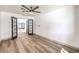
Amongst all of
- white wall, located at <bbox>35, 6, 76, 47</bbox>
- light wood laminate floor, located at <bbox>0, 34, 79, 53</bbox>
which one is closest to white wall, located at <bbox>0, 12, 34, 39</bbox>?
light wood laminate floor, located at <bbox>0, 34, 79, 53</bbox>

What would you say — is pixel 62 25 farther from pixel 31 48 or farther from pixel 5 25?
pixel 5 25

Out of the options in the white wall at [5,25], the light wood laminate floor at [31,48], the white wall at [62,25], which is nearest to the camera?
the light wood laminate floor at [31,48]

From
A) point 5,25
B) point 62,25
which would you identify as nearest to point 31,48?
point 62,25

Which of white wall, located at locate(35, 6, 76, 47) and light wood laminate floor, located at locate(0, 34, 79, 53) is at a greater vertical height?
white wall, located at locate(35, 6, 76, 47)

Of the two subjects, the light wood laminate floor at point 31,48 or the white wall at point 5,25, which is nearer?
the light wood laminate floor at point 31,48

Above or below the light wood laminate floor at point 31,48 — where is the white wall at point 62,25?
above

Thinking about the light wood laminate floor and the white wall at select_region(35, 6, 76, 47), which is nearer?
the light wood laminate floor

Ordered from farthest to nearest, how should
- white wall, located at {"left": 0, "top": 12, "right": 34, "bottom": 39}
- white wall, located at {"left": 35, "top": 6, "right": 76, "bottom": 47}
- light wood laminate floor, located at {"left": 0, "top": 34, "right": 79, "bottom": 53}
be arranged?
white wall, located at {"left": 0, "top": 12, "right": 34, "bottom": 39} → white wall, located at {"left": 35, "top": 6, "right": 76, "bottom": 47} → light wood laminate floor, located at {"left": 0, "top": 34, "right": 79, "bottom": 53}

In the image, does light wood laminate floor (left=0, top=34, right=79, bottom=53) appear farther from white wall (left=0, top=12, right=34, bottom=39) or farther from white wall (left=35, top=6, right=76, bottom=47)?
white wall (left=0, top=12, right=34, bottom=39)

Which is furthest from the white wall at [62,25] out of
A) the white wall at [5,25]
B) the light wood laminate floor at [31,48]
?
the white wall at [5,25]

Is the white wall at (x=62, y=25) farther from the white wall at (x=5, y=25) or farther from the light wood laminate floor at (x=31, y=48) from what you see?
the white wall at (x=5, y=25)
